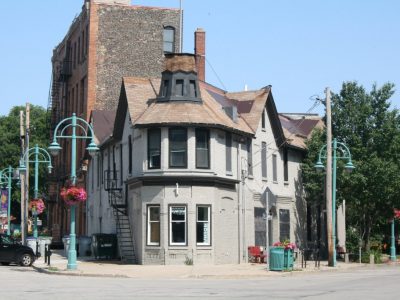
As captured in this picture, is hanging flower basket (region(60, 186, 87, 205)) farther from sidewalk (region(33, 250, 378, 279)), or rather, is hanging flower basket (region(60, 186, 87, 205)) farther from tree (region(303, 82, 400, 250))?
tree (region(303, 82, 400, 250))

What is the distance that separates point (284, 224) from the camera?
42.9m

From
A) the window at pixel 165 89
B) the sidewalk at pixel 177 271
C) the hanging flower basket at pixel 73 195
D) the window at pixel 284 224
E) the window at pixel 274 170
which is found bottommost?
the sidewalk at pixel 177 271

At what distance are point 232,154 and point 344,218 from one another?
1344 centimetres

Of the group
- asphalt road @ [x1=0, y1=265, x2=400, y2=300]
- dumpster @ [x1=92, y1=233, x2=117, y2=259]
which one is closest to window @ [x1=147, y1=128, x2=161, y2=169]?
dumpster @ [x1=92, y1=233, x2=117, y2=259]

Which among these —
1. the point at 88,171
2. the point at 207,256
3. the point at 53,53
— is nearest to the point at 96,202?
the point at 88,171

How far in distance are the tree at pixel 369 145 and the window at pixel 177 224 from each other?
11142 mm

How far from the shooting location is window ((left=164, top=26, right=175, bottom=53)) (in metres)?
55.2

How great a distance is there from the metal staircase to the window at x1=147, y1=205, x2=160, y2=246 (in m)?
2.20

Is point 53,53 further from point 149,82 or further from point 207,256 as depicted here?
point 207,256

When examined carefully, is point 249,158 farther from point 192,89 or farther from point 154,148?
point 154,148

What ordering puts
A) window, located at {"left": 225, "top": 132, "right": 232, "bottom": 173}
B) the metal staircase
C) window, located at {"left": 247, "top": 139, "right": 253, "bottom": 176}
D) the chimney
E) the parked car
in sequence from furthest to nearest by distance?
the chimney < window, located at {"left": 247, "top": 139, "right": 253, "bottom": 176} < the metal staircase < window, located at {"left": 225, "top": 132, "right": 232, "bottom": 173} < the parked car

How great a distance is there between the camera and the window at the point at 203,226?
3478cm

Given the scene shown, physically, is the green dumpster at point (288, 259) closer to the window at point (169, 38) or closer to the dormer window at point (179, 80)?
the dormer window at point (179, 80)

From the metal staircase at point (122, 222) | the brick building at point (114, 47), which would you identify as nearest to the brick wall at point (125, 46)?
the brick building at point (114, 47)
